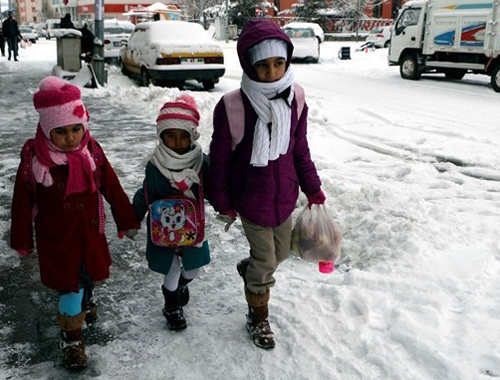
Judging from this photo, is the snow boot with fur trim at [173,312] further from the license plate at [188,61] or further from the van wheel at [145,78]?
the van wheel at [145,78]

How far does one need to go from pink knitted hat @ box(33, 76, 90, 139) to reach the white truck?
13.2 meters

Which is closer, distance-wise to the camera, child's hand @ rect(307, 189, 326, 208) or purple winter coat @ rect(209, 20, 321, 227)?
Answer: purple winter coat @ rect(209, 20, 321, 227)

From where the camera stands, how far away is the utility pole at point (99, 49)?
12.9 metres

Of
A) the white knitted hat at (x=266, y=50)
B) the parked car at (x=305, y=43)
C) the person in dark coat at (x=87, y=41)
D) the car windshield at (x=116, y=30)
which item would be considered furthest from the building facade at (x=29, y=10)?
the white knitted hat at (x=266, y=50)

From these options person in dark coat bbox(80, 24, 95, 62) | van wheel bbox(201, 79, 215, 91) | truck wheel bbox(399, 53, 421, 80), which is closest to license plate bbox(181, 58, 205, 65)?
van wheel bbox(201, 79, 215, 91)

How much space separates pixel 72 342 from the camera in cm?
267

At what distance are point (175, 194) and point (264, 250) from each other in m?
0.56

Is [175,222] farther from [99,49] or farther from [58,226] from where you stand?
[99,49]

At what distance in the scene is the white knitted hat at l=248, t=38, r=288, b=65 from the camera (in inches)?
102

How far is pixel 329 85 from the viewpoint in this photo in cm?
1484

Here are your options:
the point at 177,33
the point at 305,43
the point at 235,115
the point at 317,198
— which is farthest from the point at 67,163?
the point at 305,43

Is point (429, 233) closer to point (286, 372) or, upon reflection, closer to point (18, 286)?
point (286, 372)

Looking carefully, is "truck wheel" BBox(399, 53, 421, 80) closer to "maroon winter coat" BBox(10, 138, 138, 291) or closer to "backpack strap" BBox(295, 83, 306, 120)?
"backpack strap" BBox(295, 83, 306, 120)

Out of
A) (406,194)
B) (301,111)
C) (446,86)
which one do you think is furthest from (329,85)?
(301,111)
